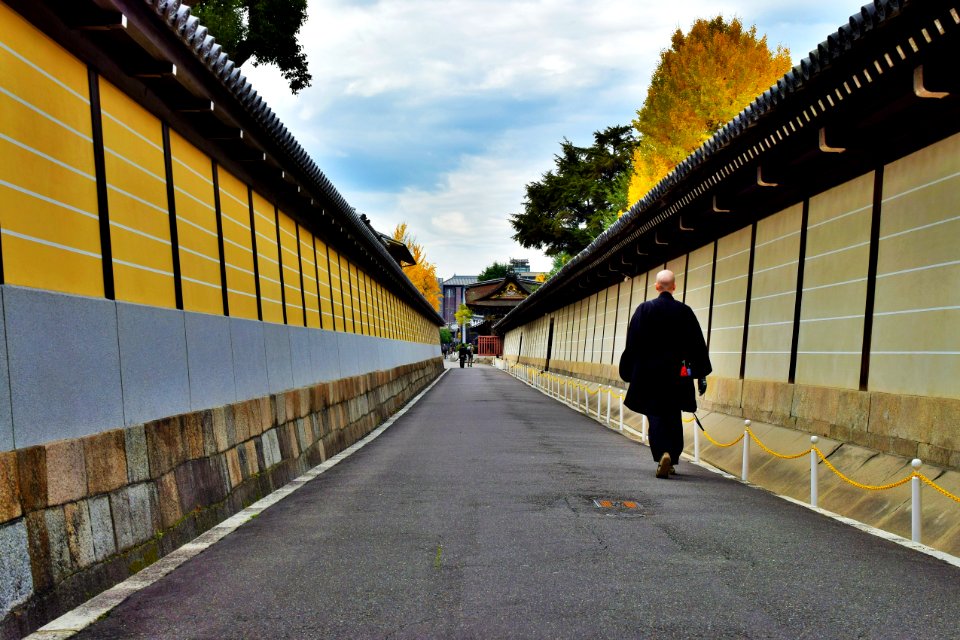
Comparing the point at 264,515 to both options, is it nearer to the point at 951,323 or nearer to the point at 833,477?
the point at 833,477

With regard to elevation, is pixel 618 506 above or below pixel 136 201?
below

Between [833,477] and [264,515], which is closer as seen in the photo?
[264,515]

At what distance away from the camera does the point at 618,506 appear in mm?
7434

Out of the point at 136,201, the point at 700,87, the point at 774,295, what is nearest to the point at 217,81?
the point at 136,201

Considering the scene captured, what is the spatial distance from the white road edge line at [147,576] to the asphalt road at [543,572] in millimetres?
126

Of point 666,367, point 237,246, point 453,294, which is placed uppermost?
point 453,294

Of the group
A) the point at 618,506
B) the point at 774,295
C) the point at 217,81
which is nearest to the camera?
the point at 217,81

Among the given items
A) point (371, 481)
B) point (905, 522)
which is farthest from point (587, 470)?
point (905, 522)

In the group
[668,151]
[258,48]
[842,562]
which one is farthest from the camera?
[668,151]

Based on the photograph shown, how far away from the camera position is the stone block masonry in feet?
13.3

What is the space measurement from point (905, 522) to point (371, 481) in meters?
5.45

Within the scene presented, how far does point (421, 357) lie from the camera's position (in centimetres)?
4241

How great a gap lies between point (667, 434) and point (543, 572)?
4.77 meters

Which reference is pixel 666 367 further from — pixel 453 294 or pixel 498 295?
pixel 453 294
